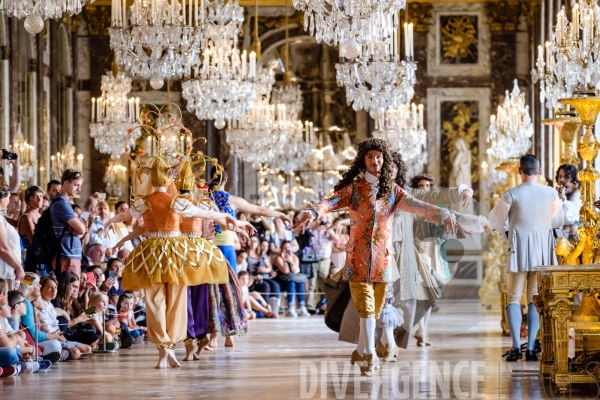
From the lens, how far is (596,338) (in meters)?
8.33

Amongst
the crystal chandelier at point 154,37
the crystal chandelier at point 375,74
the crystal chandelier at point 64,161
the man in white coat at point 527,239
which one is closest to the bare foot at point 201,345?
the man in white coat at point 527,239

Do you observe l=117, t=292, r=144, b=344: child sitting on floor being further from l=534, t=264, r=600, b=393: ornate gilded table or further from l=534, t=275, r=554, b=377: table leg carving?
l=534, t=264, r=600, b=393: ornate gilded table

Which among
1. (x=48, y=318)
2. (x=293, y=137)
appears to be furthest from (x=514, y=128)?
(x=48, y=318)

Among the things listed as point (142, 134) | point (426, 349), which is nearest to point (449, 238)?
point (426, 349)

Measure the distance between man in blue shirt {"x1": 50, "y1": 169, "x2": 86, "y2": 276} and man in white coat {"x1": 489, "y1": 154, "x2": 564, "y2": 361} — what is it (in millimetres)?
3707

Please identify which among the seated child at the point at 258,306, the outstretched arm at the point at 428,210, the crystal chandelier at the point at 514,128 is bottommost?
the seated child at the point at 258,306

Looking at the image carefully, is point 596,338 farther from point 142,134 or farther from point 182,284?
point 142,134

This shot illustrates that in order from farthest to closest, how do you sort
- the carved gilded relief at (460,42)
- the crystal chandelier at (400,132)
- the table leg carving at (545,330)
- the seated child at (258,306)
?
the carved gilded relief at (460,42), the crystal chandelier at (400,132), the seated child at (258,306), the table leg carving at (545,330)

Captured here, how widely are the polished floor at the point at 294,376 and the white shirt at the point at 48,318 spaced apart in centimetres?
32

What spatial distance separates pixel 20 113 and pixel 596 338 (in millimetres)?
12251

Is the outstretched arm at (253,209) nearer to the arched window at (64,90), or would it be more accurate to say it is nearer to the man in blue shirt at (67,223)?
the man in blue shirt at (67,223)

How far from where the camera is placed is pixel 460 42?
72.3 ft

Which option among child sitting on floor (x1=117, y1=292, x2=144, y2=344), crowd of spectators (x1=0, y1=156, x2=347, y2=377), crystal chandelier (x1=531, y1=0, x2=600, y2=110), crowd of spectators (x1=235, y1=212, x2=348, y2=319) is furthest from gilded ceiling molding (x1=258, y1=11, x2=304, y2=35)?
crystal chandelier (x1=531, y1=0, x2=600, y2=110)

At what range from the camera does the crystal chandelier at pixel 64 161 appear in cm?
2019
